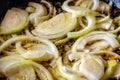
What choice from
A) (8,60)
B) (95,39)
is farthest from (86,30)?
(8,60)

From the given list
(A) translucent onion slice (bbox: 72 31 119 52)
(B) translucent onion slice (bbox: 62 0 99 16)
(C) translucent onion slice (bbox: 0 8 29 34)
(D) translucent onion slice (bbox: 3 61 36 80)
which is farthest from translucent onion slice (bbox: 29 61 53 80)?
(B) translucent onion slice (bbox: 62 0 99 16)

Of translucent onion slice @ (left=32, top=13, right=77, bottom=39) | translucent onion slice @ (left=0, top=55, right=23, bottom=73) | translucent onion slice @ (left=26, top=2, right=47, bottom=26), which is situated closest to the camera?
translucent onion slice @ (left=0, top=55, right=23, bottom=73)

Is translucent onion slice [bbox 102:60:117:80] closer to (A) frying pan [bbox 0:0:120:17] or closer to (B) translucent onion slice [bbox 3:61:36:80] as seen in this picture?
(B) translucent onion slice [bbox 3:61:36:80]

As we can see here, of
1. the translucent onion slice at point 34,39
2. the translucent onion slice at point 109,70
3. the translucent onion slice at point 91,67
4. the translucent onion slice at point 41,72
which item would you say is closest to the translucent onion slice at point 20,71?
the translucent onion slice at point 41,72

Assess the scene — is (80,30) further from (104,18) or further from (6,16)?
(6,16)

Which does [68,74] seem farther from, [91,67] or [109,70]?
[109,70]
